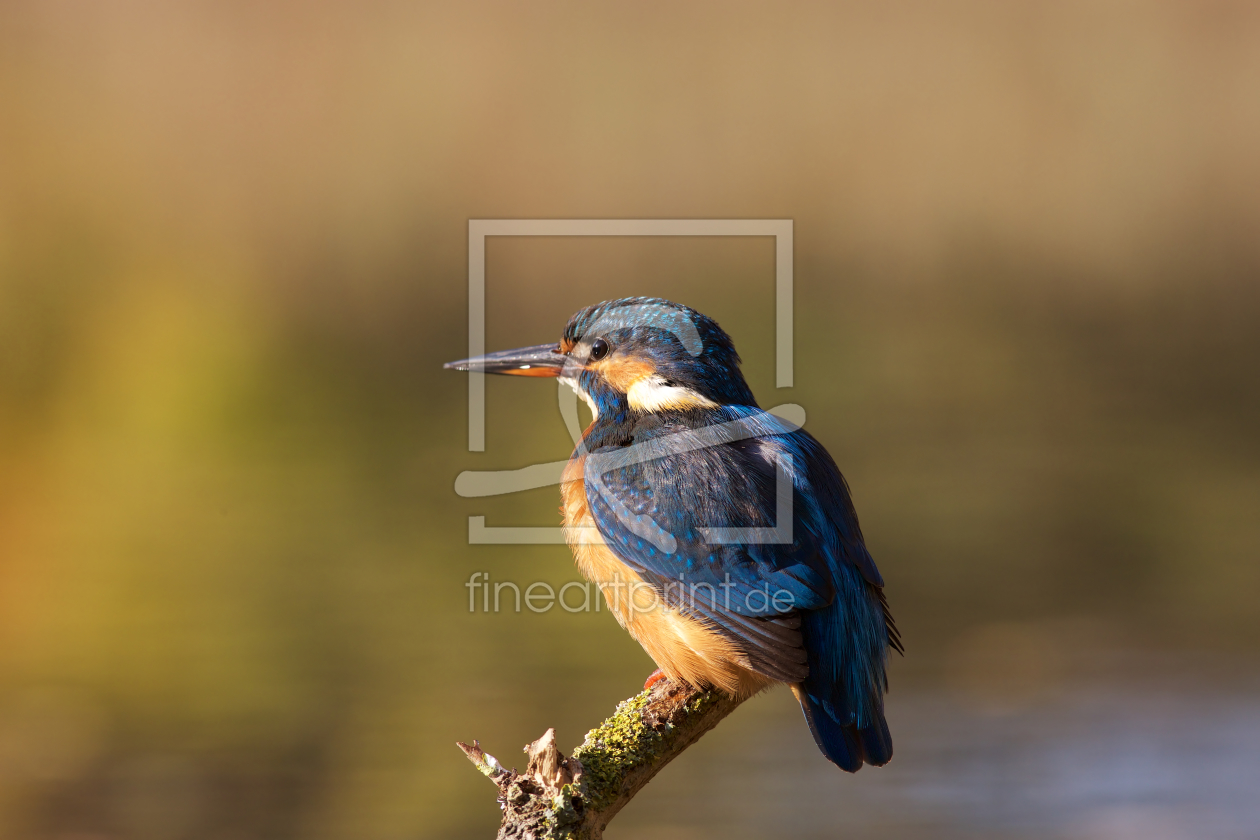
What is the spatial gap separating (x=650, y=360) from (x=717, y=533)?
1.27 ft

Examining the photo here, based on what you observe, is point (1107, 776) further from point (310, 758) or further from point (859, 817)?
point (310, 758)

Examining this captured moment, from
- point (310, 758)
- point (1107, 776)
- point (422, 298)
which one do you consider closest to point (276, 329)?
point (422, 298)

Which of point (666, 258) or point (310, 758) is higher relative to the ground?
point (666, 258)

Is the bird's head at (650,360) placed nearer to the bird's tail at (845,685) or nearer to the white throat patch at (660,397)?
the white throat patch at (660,397)

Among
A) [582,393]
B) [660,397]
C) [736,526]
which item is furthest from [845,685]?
[582,393]

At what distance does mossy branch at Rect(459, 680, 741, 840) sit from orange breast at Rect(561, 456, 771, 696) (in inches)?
2.1

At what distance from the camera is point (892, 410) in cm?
499

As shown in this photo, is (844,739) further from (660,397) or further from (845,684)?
(660,397)

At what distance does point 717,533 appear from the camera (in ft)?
6.06

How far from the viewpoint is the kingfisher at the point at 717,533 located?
1.79 m

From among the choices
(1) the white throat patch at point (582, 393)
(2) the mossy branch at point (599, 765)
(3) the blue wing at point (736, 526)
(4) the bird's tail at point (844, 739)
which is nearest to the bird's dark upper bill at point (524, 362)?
(1) the white throat patch at point (582, 393)

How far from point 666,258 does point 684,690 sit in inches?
137

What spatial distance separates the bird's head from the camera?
82.0 inches

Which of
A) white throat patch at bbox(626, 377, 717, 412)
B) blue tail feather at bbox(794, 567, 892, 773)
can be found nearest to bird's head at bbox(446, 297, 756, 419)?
white throat patch at bbox(626, 377, 717, 412)
